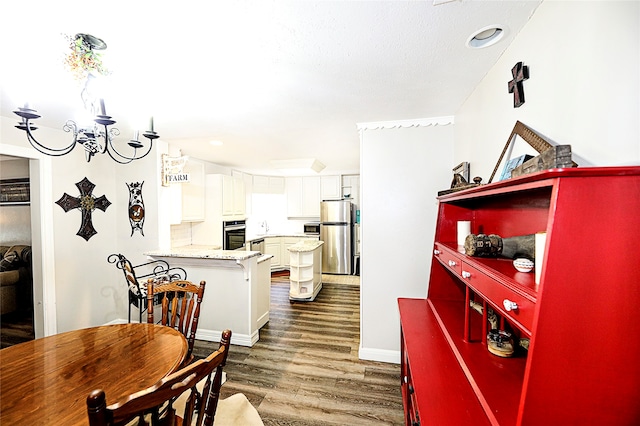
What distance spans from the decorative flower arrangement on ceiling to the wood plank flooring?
2.40 metres

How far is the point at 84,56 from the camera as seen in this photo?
53.9 inches

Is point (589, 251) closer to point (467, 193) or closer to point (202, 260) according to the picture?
point (467, 193)

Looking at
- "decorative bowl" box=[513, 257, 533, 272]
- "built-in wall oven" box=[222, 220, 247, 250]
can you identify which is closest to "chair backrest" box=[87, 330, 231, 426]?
"decorative bowl" box=[513, 257, 533, 272]

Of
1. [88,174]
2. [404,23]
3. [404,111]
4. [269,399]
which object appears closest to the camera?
[404,23]

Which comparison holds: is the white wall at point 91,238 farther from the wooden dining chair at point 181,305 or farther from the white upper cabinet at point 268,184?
the white upper cabinet at point 268,184

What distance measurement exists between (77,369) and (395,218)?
2423 millimetres

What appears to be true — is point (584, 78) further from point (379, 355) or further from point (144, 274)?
point (144, 274)

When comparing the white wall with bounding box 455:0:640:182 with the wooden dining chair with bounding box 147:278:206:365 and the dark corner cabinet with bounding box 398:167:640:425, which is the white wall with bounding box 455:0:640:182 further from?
the wooden dining chair with bounding box 147:278:206:365

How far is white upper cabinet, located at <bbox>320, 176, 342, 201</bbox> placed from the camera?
21.3ft

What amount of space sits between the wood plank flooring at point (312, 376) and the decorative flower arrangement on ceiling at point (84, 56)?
2.40 m

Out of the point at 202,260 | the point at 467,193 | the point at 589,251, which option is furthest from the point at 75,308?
the point at 589,251

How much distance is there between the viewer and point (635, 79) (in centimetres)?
73

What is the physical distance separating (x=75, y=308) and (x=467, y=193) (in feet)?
13.0

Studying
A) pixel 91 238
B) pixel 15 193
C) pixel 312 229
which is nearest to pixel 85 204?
pixel 91 238
